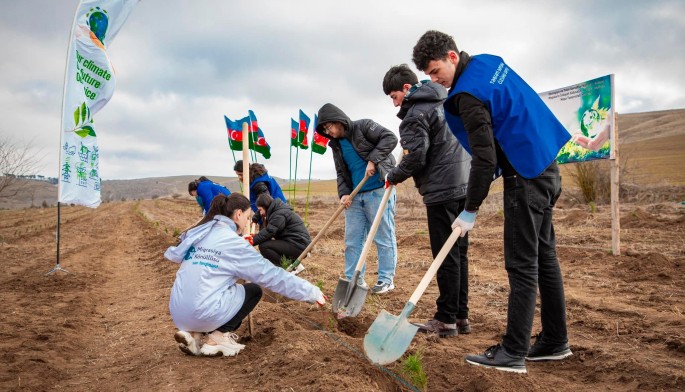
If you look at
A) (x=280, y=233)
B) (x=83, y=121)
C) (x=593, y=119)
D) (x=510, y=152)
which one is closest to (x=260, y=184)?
(x=280, y=233)

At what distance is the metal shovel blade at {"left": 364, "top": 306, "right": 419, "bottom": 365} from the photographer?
290 cm

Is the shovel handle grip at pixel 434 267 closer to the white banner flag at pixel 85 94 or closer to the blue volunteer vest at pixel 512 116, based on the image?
the blue volunteer vest at pixel 512 116

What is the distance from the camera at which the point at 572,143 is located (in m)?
7.84

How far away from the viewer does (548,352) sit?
3312 millimetres

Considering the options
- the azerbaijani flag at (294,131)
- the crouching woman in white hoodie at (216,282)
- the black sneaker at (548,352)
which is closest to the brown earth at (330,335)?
the black sneaker at (548,352)

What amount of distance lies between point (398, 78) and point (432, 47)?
1452 mm

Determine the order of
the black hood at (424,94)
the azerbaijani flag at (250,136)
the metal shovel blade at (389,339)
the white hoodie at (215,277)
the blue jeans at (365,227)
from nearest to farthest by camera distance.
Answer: the metal shovel blade at (389,339) → the white hoodie at (215,277) → the black hood at (424,94) → the blue jeans at (365,227) → the azerbaijani flag at (250,136)

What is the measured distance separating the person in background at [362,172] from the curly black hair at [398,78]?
0.79m

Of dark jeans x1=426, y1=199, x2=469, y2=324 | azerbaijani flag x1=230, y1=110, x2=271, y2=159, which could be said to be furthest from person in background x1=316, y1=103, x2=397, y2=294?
azerbaijani flag x1=230, y1=110, x2=271, y2=159

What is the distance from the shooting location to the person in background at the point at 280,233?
6652 millimetres

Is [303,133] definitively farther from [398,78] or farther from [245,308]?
[245,308]

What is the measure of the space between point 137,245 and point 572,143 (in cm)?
1036

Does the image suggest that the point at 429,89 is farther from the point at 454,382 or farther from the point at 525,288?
the point at 454,382

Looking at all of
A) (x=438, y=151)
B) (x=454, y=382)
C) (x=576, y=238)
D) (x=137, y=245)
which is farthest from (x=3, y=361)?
(x=137, y=245)
